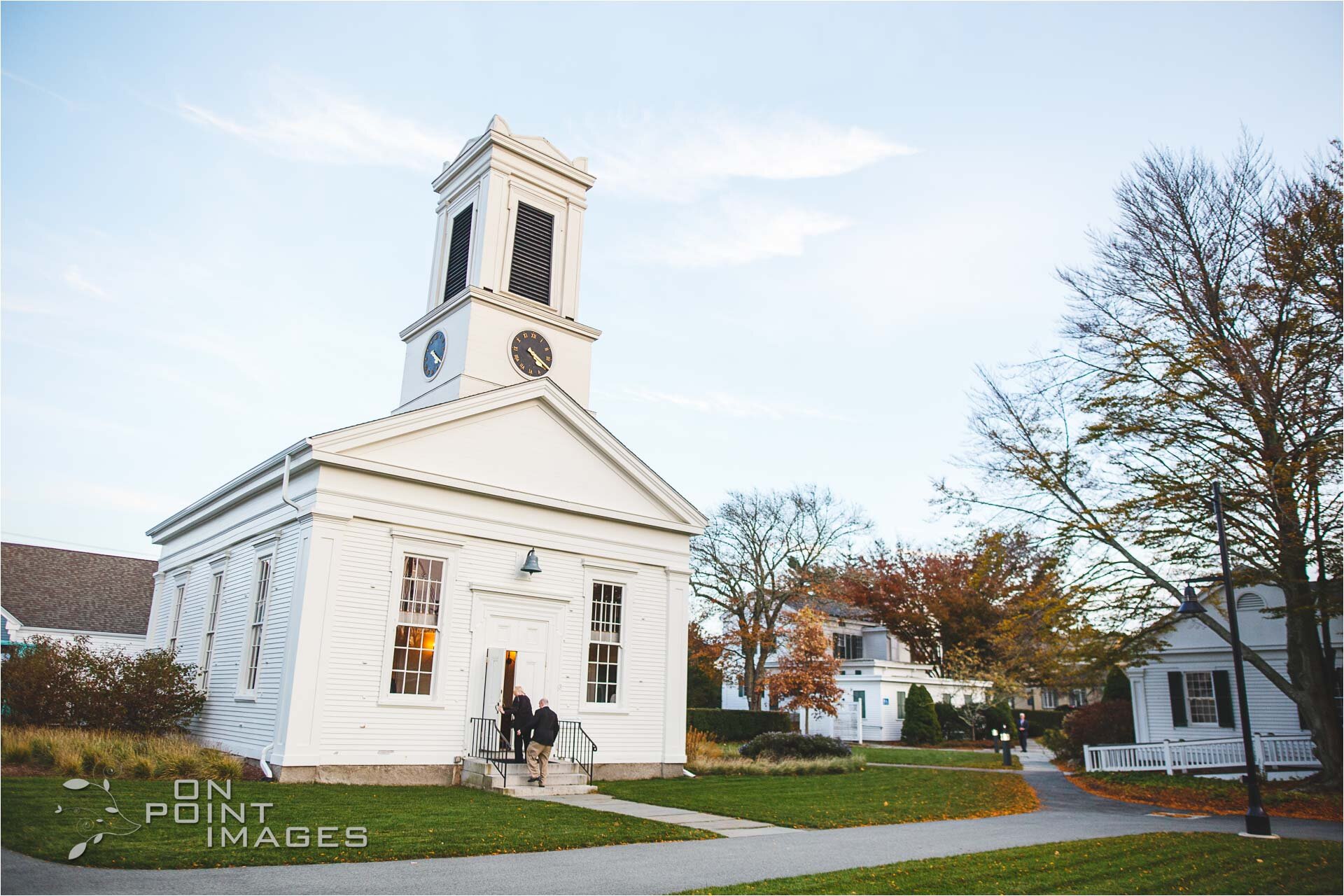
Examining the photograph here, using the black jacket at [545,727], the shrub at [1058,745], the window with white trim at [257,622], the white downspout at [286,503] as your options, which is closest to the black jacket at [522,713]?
the black jacket at [545,727]

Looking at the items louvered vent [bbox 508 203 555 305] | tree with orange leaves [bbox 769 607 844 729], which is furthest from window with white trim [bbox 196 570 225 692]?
tree with orange leaves [bbox 769 607 844 729]

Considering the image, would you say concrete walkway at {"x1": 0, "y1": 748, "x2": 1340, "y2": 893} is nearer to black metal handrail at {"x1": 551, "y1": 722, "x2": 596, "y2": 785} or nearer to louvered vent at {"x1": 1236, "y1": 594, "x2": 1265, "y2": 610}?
black metal handrail at {"x1": 551, "y1": 722, "x2": 596, "y2": 785}

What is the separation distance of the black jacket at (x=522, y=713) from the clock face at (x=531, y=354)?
27.0 ft

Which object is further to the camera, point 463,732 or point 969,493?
point 969,493

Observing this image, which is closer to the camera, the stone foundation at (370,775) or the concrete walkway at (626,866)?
the concrete walkway at (626,866)

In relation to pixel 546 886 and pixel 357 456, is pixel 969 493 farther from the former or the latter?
pixel 546 886

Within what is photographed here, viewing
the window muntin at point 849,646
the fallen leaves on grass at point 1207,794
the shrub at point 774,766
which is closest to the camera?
the fallen leaves on grass at point 1207,794

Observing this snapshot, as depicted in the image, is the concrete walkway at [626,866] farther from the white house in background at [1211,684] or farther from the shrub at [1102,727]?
the shrub at [1102,727]

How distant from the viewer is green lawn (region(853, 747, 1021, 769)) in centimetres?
2758

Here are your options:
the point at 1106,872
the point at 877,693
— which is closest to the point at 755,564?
the point at 877,693

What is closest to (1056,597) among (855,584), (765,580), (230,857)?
(230,857)

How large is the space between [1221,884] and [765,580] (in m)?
32.4

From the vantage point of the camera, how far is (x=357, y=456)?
15.7m

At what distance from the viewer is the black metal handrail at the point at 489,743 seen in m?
16.1
